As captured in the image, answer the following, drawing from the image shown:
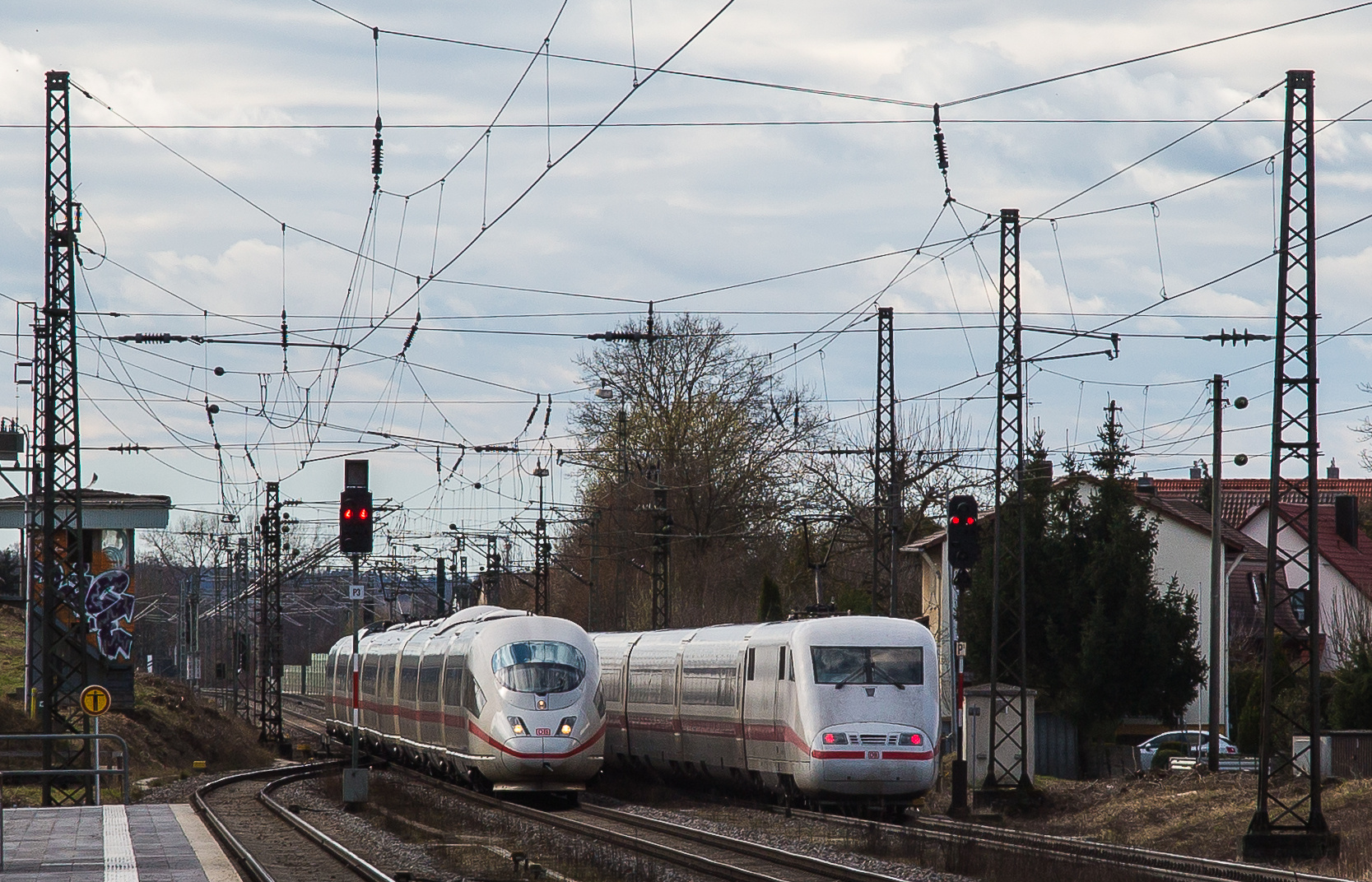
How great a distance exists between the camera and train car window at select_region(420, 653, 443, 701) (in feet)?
111

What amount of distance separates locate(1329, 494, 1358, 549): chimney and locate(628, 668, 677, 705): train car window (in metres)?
40.9

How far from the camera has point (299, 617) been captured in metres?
147

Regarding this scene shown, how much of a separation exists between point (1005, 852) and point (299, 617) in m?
134

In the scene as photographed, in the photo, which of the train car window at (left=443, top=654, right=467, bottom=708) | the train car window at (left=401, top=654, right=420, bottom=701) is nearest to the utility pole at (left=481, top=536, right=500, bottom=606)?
the train car window at (left=401, top=654, right=420, bottom=701)

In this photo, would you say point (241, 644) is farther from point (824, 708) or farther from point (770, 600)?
point (824, 708)

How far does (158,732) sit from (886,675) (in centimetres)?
2603

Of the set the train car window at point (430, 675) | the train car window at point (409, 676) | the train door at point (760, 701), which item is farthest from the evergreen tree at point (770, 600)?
the train door at point (760, 701)

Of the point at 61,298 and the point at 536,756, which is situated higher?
the point at 61,298

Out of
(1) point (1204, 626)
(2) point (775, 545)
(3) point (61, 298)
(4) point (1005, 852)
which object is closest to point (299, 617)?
(2) point (775, 545)

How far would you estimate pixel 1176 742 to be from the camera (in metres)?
44.5

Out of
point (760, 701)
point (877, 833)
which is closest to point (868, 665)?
point (760, 701)

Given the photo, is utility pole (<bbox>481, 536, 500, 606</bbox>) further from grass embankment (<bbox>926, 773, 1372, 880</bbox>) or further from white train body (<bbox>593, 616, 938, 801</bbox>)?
grass embankment (<bbox>926, 773, 1372, 880</bbox>)

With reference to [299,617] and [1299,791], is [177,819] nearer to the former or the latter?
[1299,791]

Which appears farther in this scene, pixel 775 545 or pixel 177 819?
pixel 775 545
